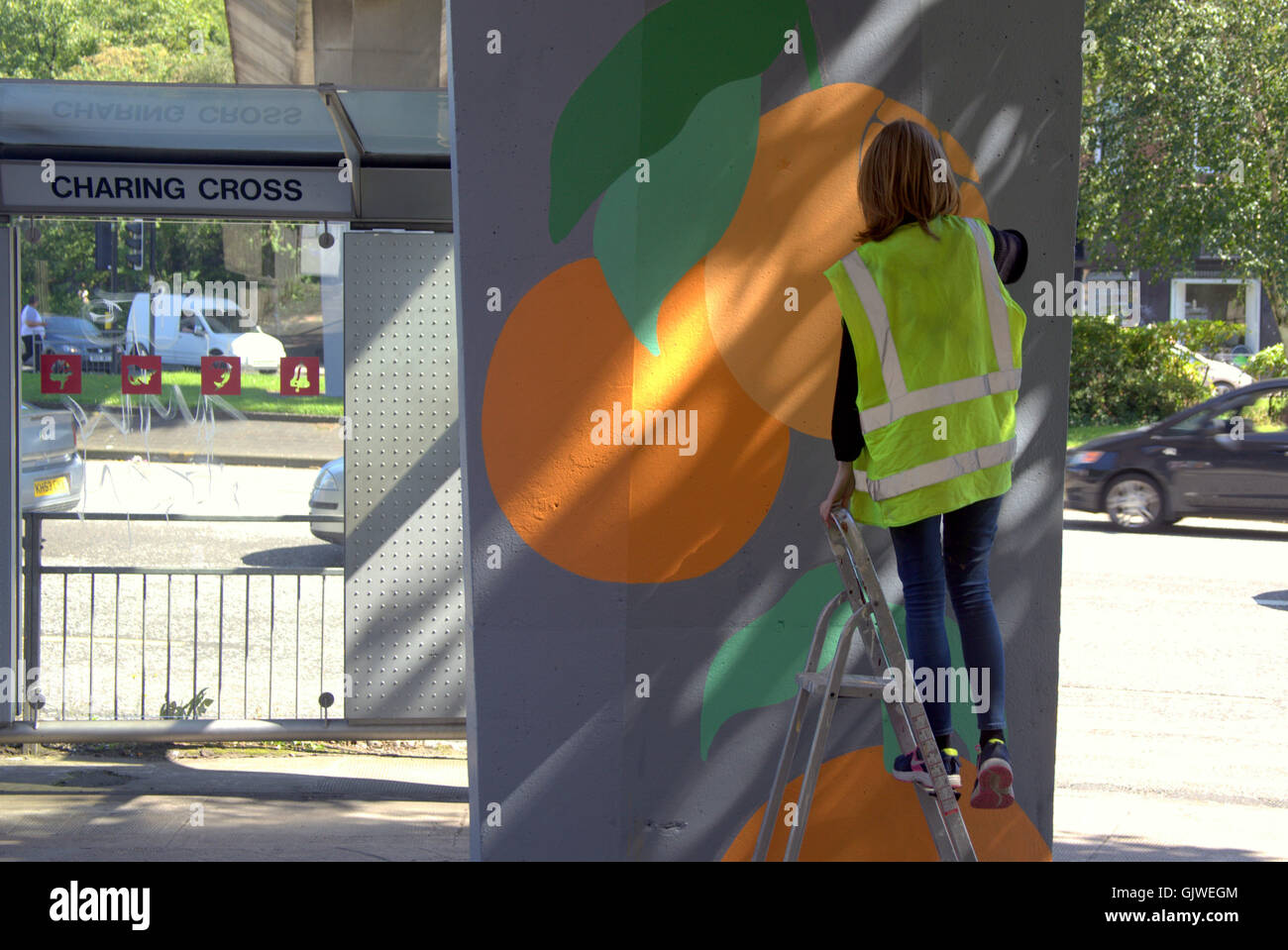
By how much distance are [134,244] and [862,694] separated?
466cm

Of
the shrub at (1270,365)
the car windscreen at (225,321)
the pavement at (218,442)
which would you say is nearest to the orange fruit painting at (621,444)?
the pavement at (218,442)

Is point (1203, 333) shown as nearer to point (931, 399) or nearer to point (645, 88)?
point (645, 88)

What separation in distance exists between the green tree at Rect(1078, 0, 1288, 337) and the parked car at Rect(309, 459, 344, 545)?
661 inches

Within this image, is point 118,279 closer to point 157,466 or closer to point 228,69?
point 157,466

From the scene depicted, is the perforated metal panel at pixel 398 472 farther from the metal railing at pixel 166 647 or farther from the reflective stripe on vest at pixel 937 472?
the reflective stripe on vest at pixel 937 472

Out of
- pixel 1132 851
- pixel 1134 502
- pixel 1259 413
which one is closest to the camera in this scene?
pixel 1132 851

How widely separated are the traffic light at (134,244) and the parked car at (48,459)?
83 centimetres

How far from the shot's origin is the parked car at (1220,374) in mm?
→ 24141

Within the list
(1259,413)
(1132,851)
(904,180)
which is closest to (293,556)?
(904,180)

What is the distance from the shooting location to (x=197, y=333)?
6.28 m

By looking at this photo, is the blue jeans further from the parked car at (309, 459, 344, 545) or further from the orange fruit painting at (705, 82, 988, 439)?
the parked car at (309, 459, 344, 545)

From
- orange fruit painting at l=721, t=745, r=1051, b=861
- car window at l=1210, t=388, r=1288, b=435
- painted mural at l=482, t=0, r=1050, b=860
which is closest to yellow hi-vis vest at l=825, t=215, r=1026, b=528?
painted mural at l=482, t=0, r=1050, b=860

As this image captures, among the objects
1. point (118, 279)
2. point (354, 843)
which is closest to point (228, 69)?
point (118, 279)

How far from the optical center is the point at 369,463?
237 inches
